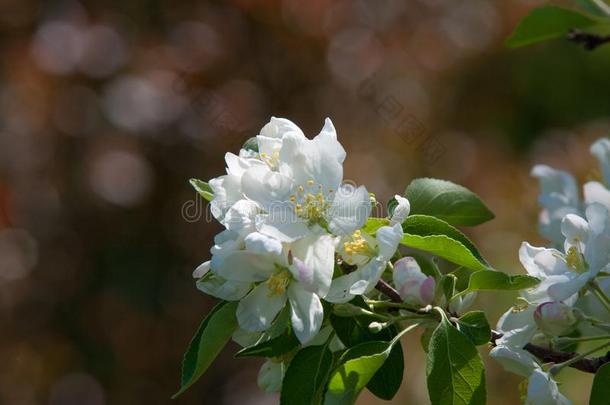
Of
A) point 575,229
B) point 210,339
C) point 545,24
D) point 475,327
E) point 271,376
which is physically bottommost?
point 271,376

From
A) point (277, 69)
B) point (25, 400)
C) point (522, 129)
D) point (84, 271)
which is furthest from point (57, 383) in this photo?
point (522, 129)

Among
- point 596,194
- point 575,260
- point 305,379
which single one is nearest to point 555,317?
point 575,260

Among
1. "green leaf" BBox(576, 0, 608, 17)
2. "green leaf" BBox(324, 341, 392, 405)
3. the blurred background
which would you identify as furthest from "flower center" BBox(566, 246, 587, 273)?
the blurred background

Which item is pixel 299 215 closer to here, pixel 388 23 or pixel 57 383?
pixel 57 383

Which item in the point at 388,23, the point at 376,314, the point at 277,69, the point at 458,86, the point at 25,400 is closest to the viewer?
the point at 376,314

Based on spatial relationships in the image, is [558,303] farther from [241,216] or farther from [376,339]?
[241,216]

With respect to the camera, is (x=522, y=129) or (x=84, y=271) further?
(x=522, y=129)

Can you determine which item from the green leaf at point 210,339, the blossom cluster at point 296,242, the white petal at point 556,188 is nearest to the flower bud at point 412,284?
the blossom cluster at point 296,242
